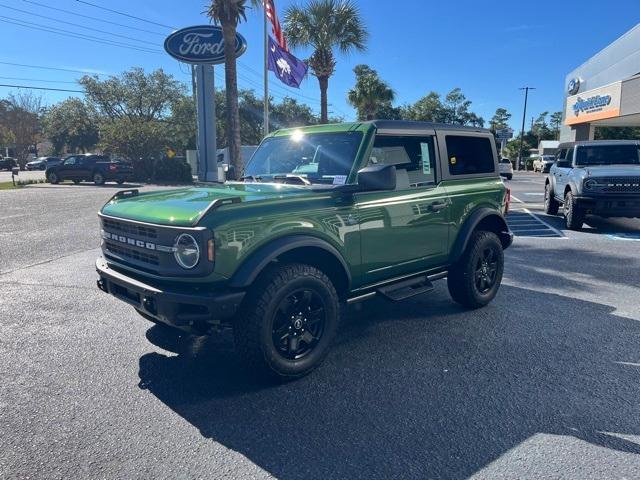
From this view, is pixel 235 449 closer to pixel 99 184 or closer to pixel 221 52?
pixel 221 52

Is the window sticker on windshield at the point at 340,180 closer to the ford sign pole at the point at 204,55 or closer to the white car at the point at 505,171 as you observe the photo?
the white car at the point at 505,171

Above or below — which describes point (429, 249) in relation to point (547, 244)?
above

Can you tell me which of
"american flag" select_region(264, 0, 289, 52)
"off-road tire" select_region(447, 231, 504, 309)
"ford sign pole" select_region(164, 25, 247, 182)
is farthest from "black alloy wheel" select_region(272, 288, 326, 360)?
"ford sign pole" select_region(164, 25, 247, 182)

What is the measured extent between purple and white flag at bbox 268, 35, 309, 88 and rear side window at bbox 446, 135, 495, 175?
14.6 metres

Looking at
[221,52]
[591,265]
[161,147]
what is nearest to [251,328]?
[591,265]

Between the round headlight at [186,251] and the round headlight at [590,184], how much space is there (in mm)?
8949

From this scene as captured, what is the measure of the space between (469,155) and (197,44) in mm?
17167

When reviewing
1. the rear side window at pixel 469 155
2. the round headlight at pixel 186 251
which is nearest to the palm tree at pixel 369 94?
the rear side window at pixel 469 155

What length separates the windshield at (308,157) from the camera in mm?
4062

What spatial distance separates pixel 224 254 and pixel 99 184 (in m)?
25.9

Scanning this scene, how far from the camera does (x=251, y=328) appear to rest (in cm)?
319

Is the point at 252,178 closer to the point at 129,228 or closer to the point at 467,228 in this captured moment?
the point at 129,228

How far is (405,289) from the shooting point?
170 inches

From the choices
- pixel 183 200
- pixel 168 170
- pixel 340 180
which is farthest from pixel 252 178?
pixel 168 170
